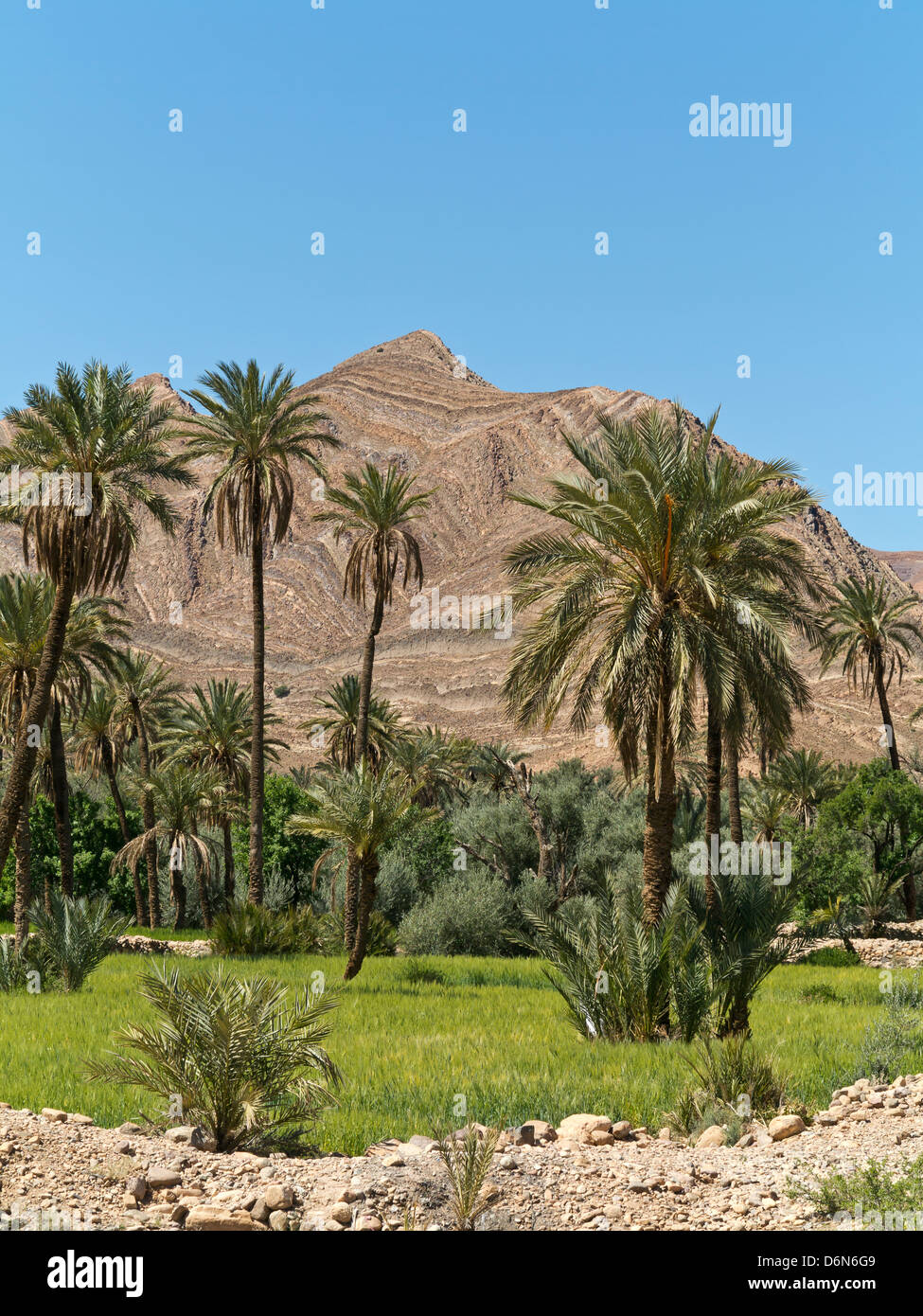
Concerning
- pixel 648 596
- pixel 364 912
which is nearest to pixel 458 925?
pixel 364 912

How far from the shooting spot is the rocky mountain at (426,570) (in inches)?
4149

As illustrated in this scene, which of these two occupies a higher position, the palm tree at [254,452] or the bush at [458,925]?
the palm tree at [254,452]

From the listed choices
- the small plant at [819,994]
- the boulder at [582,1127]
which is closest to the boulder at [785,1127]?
the boulder at [582,1127]

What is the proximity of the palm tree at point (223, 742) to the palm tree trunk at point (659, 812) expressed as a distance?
2521 cm

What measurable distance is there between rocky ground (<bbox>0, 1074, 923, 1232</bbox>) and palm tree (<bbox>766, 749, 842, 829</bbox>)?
3678cm

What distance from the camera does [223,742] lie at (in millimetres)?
39781

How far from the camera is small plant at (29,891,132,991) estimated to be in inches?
776

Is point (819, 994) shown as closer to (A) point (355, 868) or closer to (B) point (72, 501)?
(A) point (355, 868)

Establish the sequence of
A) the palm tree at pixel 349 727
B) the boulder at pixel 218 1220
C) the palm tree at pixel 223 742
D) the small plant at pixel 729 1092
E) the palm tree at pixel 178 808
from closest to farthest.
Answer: the boulder at pixel 218 1220, the small plant at pixel 729 1092, the palm tree at pixel 178 808, the palm tree at pixel 223 742, the palm tree at pixel 349 727

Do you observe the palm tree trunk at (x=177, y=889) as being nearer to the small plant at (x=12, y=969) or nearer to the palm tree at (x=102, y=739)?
the palm tree at (x=102, y=739)

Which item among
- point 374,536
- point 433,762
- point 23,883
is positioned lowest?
point 23,883

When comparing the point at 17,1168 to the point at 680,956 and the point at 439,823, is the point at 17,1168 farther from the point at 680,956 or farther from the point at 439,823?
the point at 439,823

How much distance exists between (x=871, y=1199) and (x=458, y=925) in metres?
24.2

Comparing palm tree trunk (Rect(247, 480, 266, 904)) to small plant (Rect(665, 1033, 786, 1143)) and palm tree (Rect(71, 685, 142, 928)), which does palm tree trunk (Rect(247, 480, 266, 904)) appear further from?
small plant (Rect(665, 1033, 786, 1143))
